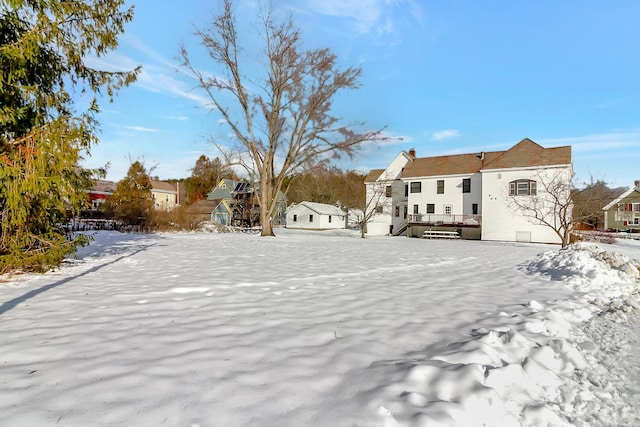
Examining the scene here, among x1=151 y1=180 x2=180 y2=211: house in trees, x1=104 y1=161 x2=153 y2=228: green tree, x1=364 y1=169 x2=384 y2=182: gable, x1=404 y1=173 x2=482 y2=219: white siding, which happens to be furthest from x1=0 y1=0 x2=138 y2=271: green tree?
x1=151 y1=180 x2=180 y2=211: house in trees

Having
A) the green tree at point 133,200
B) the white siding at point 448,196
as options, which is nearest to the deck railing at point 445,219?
the white siding at point 448,196

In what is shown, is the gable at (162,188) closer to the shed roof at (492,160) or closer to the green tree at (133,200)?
the green tree at (133,200)

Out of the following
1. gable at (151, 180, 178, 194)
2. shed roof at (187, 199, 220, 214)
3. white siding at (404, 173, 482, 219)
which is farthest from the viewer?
gable at (151, 180, 178, 194)

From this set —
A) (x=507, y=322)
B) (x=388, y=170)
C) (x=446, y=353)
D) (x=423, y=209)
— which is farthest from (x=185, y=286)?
(x=388, y=170)

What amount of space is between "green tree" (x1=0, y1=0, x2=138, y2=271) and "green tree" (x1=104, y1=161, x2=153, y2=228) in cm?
2068

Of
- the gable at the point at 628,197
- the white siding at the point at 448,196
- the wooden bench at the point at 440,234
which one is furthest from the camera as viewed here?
the gable at the point at 628,197

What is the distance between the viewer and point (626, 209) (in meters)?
50.2

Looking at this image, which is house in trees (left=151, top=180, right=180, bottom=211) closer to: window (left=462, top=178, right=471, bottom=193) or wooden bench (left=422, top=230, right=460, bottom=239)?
wooden bench (left=422, top=230, right=460, bottom=239)

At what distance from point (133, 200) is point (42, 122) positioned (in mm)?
25765

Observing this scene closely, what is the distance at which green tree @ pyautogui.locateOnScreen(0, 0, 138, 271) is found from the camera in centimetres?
609

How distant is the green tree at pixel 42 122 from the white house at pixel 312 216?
150 ft

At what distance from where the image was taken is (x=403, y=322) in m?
4.36

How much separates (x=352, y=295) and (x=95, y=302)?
3.92 m

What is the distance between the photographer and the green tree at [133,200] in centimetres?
2697
